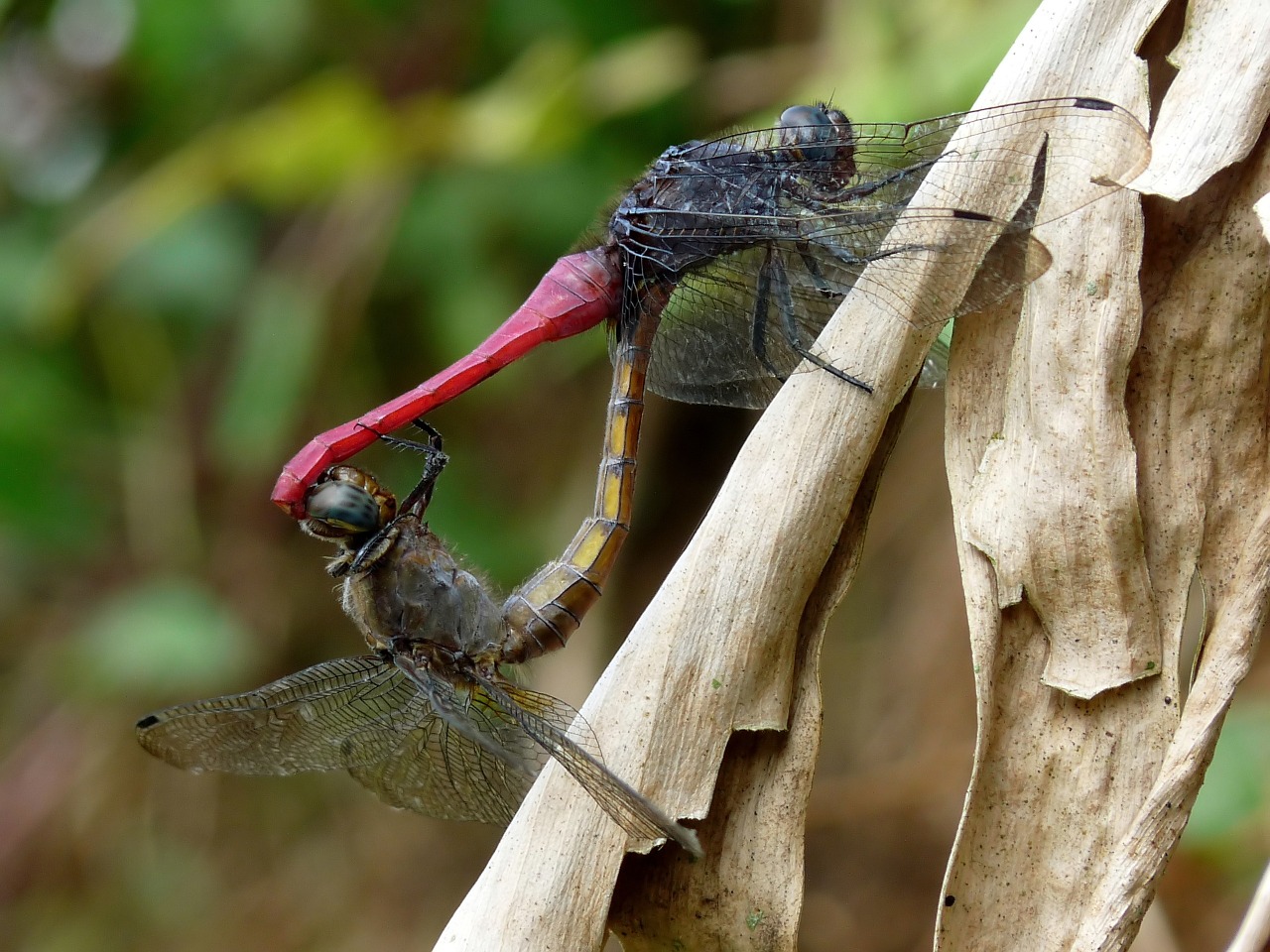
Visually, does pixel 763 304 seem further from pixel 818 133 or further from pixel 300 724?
pixel 300 724

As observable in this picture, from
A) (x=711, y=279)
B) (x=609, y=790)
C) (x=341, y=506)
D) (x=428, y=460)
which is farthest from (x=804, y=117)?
(x=609, y=790)

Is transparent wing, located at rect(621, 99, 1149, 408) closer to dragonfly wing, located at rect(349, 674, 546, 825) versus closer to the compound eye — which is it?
the compound eye

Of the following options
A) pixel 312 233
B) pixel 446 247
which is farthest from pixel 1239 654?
pixel 312 233

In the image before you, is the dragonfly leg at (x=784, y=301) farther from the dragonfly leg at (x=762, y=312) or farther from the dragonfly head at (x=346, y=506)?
the dragonfly head at (x=346, y=506)

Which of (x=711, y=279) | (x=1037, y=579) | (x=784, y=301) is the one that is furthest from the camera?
(x=711, y=279)

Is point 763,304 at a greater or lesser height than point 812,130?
lesser

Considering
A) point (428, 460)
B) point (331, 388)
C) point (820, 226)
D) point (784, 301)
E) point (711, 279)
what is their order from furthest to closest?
point (331, 388)
point (428, 460)
point (711, 279)
point (784, 301)
point (820, 226)

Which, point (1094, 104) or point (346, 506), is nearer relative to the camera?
point (1094, 104)

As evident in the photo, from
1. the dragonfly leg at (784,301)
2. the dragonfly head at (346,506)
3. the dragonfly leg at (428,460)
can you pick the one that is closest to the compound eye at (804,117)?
the dragonfly leg at (784,301)
